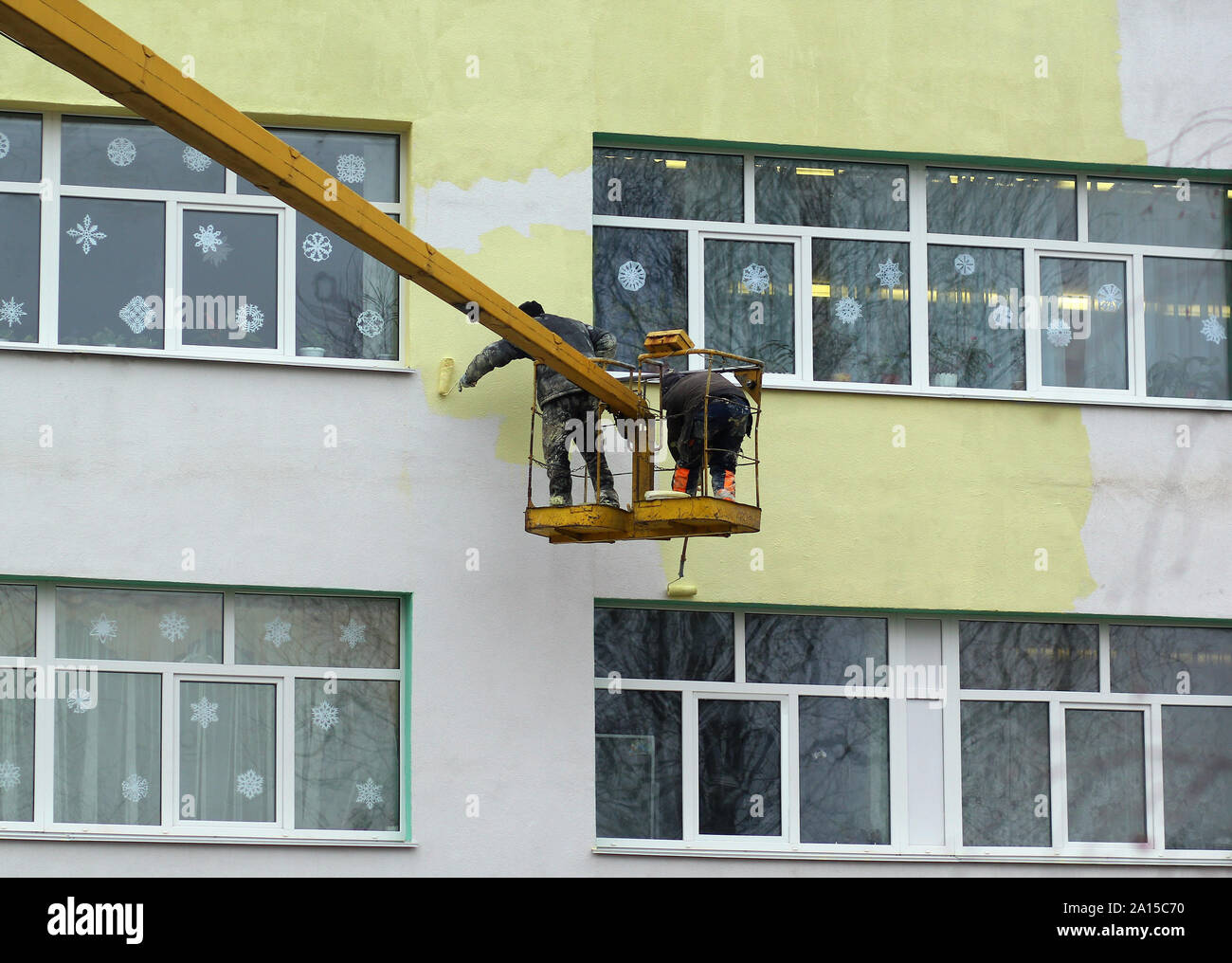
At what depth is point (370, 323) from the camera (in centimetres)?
1381

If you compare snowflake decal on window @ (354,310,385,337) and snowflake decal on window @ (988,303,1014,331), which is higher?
snowflake decal on window @ (988,303,1014,331)

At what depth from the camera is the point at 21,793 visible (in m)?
12.8

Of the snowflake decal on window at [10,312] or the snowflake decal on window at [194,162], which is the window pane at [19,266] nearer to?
the snowflake decal on window at [10,312]

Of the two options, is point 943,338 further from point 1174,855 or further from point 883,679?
point 1174,855

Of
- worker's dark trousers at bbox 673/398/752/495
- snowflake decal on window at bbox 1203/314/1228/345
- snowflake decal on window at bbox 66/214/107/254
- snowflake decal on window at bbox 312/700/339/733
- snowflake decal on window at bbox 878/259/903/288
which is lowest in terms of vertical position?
snowflake decal on window at bbox 312/700/339/733

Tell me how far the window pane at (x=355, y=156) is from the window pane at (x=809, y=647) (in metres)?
3.91

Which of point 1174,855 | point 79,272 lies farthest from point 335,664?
point 1174,855

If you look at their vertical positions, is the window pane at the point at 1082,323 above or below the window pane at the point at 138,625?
above

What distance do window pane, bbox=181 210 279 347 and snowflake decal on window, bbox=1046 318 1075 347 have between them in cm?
561

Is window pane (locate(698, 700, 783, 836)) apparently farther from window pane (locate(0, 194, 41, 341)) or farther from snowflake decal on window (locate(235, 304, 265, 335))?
window pane (locate(0, 194, 41, 341))

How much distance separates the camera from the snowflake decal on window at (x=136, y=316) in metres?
13.5

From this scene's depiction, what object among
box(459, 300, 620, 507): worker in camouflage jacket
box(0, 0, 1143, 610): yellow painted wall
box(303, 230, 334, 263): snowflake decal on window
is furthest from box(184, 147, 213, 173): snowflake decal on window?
box(459, 300, 620, 507): worker in camouflage jacket

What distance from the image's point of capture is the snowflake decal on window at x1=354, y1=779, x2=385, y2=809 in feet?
43.6

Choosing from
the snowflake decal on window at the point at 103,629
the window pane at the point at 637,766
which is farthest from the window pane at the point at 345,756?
the window pane at the point at 637,766
